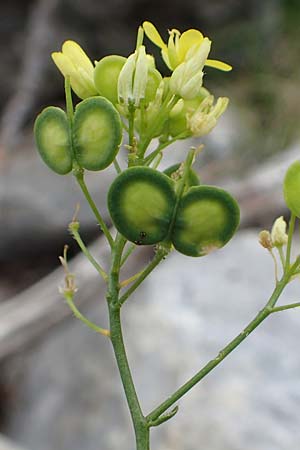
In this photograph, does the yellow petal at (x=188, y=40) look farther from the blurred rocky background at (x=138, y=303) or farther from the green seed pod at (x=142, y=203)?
the blurred rocky background at (x=138, y=303)

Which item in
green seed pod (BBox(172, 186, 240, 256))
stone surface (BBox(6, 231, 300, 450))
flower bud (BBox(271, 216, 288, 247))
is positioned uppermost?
green seed pod (BBox(172, 186, 240, 256))

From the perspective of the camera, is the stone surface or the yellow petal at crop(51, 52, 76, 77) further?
the stone surface

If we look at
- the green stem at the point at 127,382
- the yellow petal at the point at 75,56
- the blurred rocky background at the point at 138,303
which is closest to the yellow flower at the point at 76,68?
the yellow petal at the point at 75,56

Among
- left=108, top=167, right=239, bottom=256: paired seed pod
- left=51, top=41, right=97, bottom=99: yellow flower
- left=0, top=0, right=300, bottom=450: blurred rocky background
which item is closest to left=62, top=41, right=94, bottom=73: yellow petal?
left=51, top=41, right=97, bottom=99: yellow flower

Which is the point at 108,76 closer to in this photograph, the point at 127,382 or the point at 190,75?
the point at 190,75

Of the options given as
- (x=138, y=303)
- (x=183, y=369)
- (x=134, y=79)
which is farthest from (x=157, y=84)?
(x=138, y=303)

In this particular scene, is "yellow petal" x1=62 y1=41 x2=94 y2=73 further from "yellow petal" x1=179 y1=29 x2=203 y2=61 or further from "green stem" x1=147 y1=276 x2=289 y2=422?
"green stem" x1=147 y1=276 x2=289 y2=422
